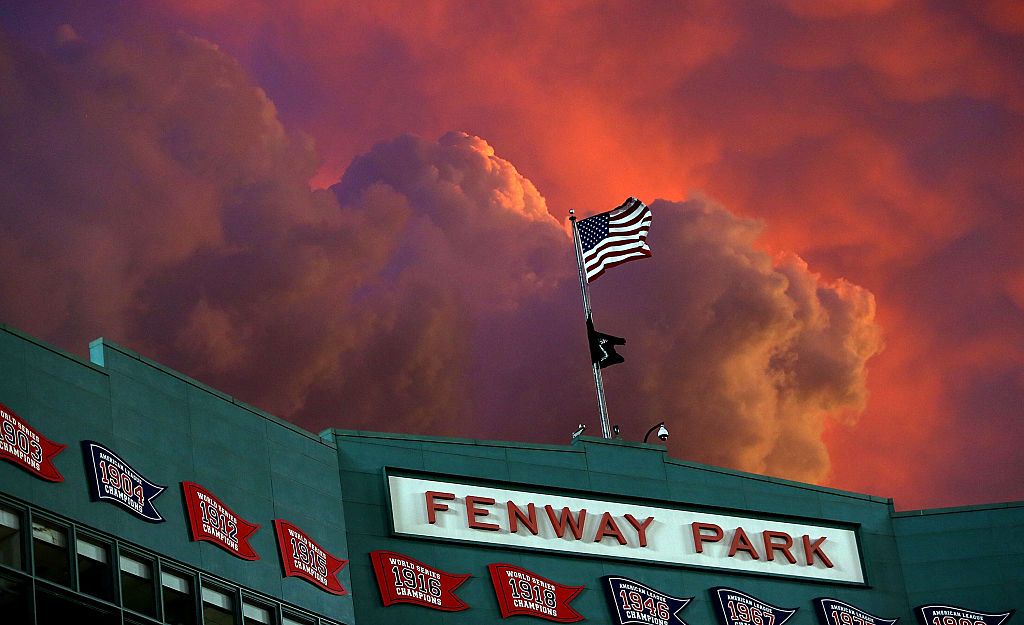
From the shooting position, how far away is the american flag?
48.7 metres

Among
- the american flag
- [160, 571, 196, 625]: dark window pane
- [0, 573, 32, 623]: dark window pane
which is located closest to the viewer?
[0, 573, 32, 623]: dark window pane

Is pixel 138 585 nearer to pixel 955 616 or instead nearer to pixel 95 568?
pixel 95 568

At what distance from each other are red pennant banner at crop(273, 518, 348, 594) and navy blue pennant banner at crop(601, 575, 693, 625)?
7.60m

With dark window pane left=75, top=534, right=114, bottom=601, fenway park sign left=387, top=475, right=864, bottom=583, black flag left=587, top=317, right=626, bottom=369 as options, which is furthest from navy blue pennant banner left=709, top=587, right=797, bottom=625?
dark window pane left=75, top=534, right=114, bottom=601

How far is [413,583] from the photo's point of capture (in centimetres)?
3941

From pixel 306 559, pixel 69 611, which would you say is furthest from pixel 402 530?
pixel 69 611

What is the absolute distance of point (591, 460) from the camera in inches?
1740

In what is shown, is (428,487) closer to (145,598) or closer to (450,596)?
(450,596)

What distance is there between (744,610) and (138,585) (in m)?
18.0

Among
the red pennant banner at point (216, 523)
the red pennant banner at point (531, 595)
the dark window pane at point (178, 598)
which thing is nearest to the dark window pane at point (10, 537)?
the dark window pane at point (178, 598)

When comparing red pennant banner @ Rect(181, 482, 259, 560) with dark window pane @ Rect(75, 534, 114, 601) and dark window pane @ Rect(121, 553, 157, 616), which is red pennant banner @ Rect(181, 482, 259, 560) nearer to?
dark window pane @ Rect(121, 553, 157, 616)

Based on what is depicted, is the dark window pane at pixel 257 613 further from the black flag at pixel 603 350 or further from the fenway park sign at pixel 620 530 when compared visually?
the black flag at pixel 603 350

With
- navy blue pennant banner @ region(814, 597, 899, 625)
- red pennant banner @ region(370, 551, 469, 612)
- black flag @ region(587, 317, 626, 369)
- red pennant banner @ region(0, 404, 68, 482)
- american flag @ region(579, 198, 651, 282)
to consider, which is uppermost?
american flag @ region(579, 198, 651, 282)

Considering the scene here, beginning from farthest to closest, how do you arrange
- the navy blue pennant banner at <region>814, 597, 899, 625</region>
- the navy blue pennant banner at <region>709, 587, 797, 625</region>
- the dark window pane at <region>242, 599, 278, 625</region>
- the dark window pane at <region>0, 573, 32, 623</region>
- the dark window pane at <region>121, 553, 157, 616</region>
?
the navy blue pennant banner at <region>814, 597, 899, 625</region>
the navy blue pennant banner at <region>709, 587, 797, 625</region>
the dark window pane at <region>242, 599, 278, 625</region>
the dark window pane at <region>121, 553, 157, 616</region>
the dark window pane at <region>0, 573, 32, 623</region>
